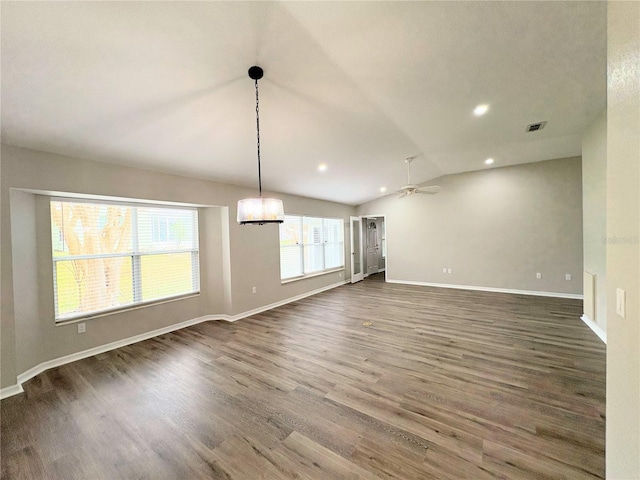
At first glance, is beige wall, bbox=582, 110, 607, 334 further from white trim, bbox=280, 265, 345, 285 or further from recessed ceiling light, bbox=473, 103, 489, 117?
white trim, bbox=280, 265, 345, 285

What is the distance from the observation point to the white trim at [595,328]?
346 cm

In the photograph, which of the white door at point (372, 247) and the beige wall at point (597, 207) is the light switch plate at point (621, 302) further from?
the white door at point (372, 247)

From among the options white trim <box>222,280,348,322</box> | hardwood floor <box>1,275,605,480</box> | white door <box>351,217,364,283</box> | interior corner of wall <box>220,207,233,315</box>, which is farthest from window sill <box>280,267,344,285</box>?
hardwood floor <box>1,275,605,480</box>

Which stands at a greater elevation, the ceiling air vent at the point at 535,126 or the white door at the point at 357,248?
the ceiling air vent at the point at 535,126

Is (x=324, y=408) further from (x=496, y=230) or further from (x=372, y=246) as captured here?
(x=372, y=246)

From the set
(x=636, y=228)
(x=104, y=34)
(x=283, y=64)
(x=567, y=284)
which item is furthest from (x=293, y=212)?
(x=567, y=284)

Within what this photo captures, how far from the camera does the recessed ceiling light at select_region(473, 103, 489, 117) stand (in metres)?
3.09

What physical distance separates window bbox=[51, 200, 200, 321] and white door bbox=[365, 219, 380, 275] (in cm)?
620

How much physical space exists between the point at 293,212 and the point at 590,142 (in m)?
5.25

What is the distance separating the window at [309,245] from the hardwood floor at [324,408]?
244 cm

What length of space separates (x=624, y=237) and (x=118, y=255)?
4944mm

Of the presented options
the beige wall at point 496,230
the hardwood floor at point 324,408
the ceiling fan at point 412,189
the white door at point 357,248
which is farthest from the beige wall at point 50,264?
the beige wall at point 496,230

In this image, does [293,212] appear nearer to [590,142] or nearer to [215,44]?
[215,44]

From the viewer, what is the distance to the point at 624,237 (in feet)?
3.20
